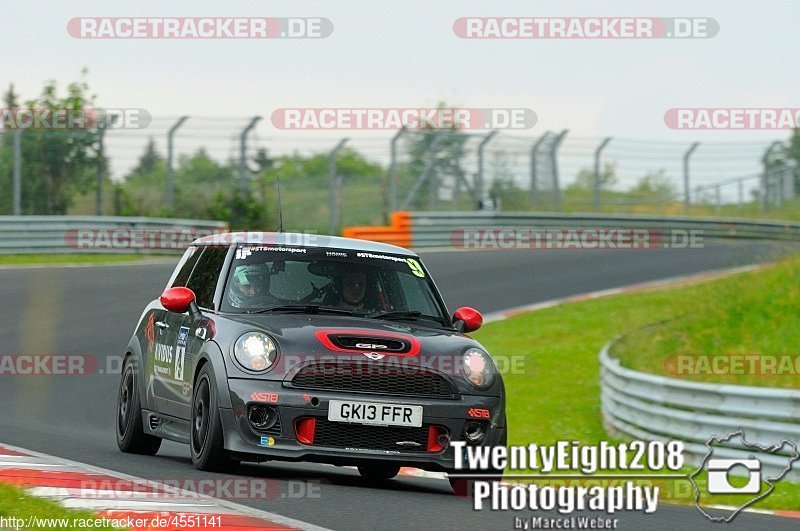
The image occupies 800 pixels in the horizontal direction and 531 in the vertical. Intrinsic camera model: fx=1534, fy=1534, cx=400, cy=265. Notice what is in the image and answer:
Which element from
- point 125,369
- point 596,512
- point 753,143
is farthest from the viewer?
point 753,143

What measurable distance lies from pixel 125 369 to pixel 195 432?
6.53ft

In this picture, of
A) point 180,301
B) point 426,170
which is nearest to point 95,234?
point 426,170

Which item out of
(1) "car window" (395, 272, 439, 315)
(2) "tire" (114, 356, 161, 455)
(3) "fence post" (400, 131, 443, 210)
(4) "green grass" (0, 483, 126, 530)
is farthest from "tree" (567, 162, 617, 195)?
(4) "green grass" (0, 483, 126, 530)

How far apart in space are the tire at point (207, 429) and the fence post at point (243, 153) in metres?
Result: 19.6

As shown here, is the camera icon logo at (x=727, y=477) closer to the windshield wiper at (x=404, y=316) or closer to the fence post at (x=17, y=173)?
the windshield wiper at (x=404, y=316)

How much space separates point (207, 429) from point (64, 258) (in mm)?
18662

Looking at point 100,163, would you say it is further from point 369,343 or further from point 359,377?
point 359,377

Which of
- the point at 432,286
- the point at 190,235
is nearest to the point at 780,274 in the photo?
the point at 432,286

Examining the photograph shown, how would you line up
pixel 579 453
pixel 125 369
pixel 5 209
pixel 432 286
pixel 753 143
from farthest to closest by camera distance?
pixel 753 143, pixel 5 209, pixel 579 453, pixel 125 369, pixel 432 286

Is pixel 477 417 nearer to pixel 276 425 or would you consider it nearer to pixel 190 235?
pixel 276 425

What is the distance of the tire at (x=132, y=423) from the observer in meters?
10.1

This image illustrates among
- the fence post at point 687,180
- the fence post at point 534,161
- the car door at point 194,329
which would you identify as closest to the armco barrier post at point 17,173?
the fence post at point 534,161

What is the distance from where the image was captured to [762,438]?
1112 cm

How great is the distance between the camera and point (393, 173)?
31.6 metres
